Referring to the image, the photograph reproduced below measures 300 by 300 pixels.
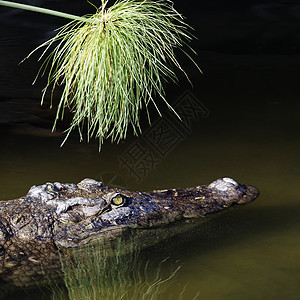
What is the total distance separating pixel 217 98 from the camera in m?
8.58

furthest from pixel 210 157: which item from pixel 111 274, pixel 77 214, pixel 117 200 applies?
pixel 111 274

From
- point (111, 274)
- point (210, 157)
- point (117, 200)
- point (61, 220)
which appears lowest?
point (111, 274)

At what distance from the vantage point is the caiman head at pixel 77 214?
4.97 metres

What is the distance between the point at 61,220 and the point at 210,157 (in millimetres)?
2201

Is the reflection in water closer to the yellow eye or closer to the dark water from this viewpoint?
the dark water

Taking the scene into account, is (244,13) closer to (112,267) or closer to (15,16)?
(15,16)

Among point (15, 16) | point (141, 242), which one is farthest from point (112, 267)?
point (15, 16)

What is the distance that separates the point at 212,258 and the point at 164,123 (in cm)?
315

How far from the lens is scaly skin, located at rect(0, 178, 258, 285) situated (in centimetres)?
485

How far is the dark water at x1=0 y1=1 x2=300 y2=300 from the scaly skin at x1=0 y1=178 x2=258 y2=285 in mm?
242

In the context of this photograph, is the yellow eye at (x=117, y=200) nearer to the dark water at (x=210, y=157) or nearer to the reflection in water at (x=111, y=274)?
the reflection in water at (x=111, y=274)

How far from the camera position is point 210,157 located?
670cm

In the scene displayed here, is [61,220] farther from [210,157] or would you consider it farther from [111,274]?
[210,157]

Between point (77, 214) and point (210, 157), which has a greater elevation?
point (210, 157)
